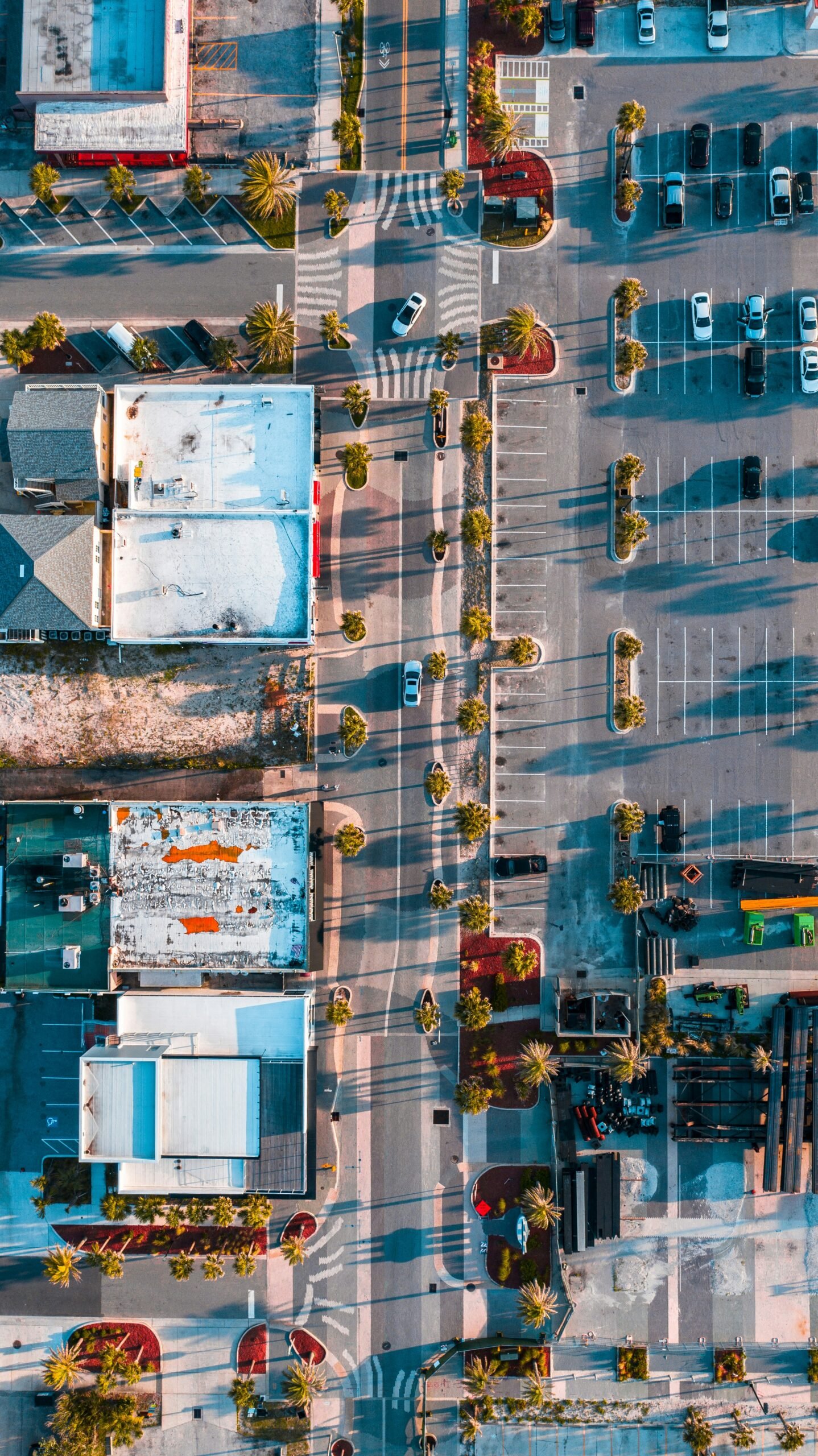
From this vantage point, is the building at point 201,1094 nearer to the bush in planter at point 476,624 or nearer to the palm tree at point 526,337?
the bush in planter at point 476,624

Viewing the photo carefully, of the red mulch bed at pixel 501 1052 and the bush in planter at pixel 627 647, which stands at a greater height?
the bush in planter at pixel 627 647

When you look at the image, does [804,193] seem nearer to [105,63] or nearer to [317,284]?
[317,284]

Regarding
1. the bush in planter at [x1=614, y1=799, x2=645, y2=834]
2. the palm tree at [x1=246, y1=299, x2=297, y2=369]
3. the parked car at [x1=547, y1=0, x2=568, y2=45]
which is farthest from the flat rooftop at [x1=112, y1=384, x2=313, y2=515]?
the parked car at [x1=547, y1=0, x2=568, y2=45]

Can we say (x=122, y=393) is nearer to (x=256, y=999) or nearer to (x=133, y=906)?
(x=133, y=906)

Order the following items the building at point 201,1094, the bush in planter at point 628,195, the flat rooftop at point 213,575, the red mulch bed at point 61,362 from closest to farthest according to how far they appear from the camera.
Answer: the building at point 201,1094 → the flat rooftop at point 213,575 → the bush in planter at point 628,195 → the red mulch bed at point 61,362

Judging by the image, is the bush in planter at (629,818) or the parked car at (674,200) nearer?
the bush in planter at (629,818)

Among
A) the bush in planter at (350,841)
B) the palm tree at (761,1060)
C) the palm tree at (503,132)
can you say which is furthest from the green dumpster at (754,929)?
the palm tree at (503,132)

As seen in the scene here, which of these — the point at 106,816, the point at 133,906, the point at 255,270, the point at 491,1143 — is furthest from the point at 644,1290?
the point at 255,270

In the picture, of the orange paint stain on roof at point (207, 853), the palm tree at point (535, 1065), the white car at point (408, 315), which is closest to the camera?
the orange paint stain on roof at point (207, 853)
